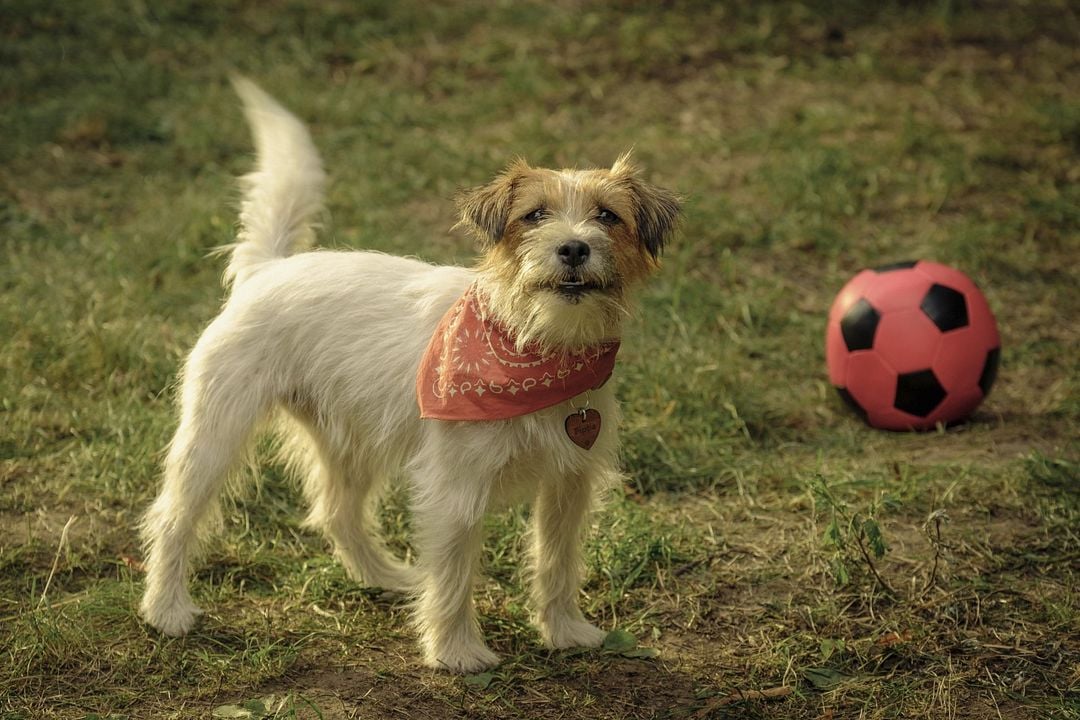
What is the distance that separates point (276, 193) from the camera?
4.77 m

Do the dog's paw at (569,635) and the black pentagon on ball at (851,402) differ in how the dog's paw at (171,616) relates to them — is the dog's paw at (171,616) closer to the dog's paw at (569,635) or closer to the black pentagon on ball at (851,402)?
the dog's paw at (569,635)

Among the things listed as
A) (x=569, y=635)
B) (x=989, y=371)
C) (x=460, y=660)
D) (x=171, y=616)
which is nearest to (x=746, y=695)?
(x=569, y=635)

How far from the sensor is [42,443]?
5.48 meters

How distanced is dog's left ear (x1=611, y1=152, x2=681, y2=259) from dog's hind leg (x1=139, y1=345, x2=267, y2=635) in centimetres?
152

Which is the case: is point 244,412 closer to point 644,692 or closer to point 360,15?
point 644,692

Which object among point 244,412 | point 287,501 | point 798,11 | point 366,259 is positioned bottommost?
point 287,501

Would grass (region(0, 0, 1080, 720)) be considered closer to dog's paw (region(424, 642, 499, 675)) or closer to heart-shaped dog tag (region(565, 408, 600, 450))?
dog's paw (region(424, 642, 499, 675))

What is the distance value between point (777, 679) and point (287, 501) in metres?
2.36

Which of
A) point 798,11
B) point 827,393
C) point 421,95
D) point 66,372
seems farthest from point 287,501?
point 798,11

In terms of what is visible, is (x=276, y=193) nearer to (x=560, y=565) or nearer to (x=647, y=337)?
(x=560, y=565)

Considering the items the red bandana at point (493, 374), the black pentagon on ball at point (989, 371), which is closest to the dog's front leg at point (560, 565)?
the red bandana at point (493, 374)

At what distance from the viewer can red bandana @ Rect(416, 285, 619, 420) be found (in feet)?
12.8

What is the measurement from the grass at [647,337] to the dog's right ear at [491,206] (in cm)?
156

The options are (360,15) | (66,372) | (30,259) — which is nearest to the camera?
(66,372)
